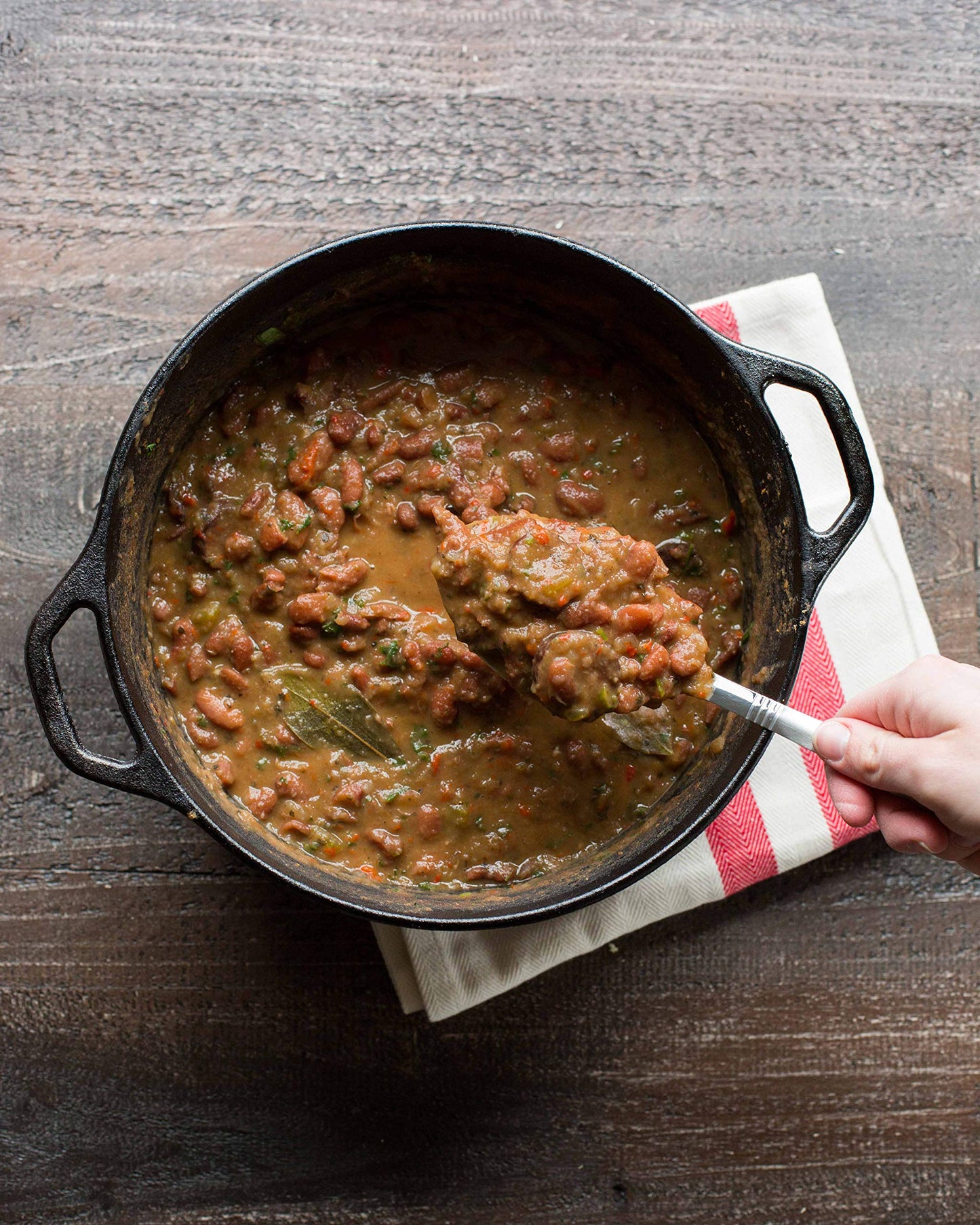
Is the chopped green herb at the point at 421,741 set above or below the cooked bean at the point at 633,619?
below

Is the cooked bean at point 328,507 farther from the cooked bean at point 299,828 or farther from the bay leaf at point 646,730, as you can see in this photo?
the bay leaf at point 646,730

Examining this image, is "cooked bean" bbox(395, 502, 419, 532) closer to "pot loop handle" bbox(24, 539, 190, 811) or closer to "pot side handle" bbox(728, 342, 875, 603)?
"pot loop handle" bbox(24, 539, 190, 811)

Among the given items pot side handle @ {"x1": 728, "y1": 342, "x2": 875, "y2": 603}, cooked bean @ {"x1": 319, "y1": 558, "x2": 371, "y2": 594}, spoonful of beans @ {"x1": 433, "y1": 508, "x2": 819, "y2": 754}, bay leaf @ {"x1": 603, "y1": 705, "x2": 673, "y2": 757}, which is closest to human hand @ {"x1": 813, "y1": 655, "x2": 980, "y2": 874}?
spoonful of beans @ {"x1": 433, "y1": 508, "x2": 819, "y2": 754}

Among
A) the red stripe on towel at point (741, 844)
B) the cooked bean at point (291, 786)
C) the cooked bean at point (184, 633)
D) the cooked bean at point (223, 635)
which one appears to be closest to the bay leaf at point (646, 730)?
the red stripe on towel at point (741, 844)

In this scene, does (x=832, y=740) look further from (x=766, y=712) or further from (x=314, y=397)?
(x=314, y=397)

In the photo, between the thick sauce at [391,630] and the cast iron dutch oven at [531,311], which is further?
the thick sauce at [391,630]

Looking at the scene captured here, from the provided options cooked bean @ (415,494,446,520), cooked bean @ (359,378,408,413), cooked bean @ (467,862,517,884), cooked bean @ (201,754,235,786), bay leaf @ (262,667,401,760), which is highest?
cooked bean @ (359,378,408,413)

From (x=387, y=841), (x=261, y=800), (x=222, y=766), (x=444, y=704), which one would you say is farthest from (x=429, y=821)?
(x=222, y=766)
